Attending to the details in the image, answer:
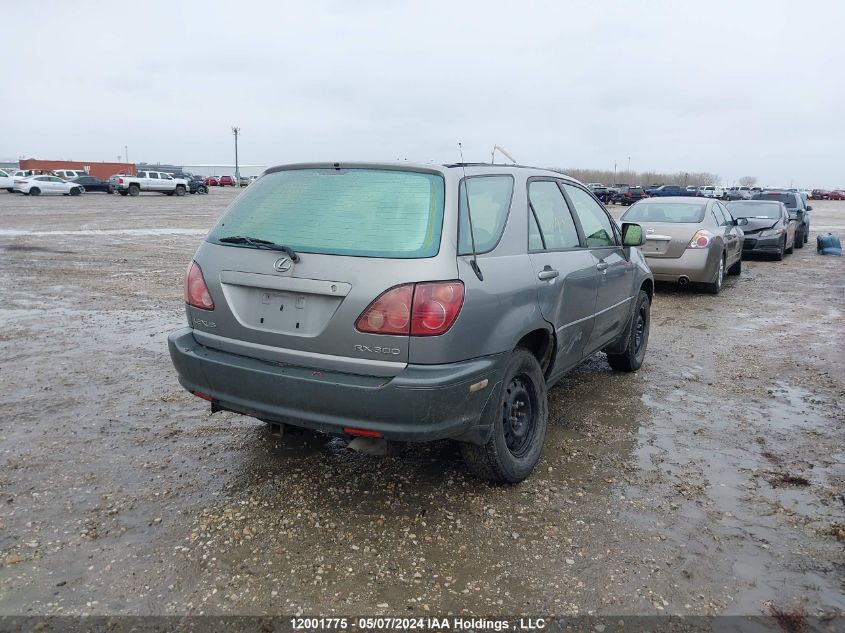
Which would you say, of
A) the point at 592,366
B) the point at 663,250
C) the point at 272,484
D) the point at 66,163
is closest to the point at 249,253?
the point at 272,484

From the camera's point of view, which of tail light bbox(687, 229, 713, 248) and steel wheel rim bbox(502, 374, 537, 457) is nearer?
steel wheel rim bbox(502, 374, 537, 457)

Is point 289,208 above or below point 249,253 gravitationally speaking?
above

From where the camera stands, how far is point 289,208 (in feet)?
11.8

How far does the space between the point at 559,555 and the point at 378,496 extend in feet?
3.40

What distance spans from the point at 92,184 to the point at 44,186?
5.20 metres

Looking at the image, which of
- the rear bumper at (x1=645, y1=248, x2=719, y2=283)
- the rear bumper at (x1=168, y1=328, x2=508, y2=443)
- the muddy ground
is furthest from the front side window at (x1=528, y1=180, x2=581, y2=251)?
the rear bumper at (x1=645, y1=248, x2=719, y2=283)

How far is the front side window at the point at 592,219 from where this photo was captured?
488 centimetres

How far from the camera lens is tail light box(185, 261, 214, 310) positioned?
3.58 meters

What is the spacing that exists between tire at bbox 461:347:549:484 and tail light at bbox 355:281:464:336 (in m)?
0.62

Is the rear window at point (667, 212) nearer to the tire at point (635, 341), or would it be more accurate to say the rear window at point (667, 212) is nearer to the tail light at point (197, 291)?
the tire at point (635, 341)

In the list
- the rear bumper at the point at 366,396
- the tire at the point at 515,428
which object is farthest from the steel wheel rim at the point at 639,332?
the rear bumper at the point at 366,396

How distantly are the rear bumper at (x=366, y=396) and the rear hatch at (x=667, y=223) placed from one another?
24.2ft

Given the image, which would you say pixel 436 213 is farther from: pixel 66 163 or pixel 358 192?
pixel 66 163

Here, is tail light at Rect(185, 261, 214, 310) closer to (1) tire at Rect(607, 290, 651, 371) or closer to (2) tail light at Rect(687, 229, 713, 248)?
(1) tire at Rect(607, 290, 651, 371)
